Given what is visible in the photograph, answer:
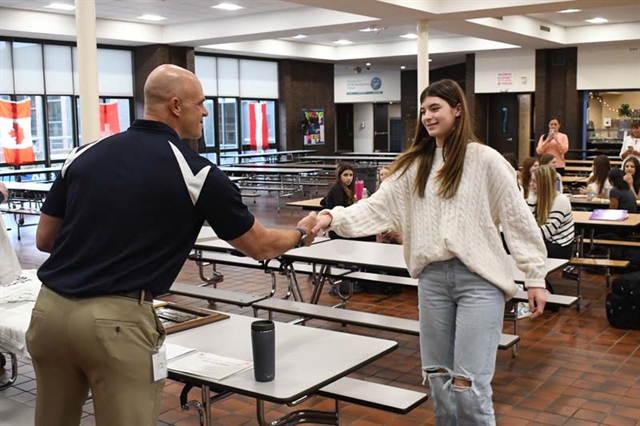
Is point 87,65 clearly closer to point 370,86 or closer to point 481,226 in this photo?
point 481,226

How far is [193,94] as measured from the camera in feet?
6.95

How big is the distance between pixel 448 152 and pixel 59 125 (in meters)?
13.9

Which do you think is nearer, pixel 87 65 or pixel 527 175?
pixel 87 65

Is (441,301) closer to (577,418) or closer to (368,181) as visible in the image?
(577,418)

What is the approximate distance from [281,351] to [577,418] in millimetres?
2027

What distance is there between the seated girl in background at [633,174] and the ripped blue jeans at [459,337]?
609 cm

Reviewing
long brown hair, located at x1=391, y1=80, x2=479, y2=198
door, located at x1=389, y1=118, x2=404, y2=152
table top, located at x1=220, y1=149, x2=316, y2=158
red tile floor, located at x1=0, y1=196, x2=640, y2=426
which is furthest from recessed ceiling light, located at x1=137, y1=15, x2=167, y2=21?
door, located at x1=389, y1=118, x2=404, y2=152

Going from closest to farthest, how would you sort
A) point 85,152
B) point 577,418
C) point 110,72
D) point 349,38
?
point 85,152, point 577,418, point 110,72, point 349,38

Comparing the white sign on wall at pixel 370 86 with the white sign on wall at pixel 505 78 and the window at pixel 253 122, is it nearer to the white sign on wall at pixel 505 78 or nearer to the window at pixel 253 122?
the window at pixel 253 122

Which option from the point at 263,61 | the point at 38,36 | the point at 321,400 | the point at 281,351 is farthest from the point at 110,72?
the point at 281,351

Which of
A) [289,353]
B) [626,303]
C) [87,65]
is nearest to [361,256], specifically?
[626,303]

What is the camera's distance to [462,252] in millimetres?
2424

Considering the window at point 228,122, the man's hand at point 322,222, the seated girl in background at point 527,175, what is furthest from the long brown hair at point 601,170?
the window at point 228,122

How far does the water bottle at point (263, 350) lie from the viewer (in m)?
2.22
